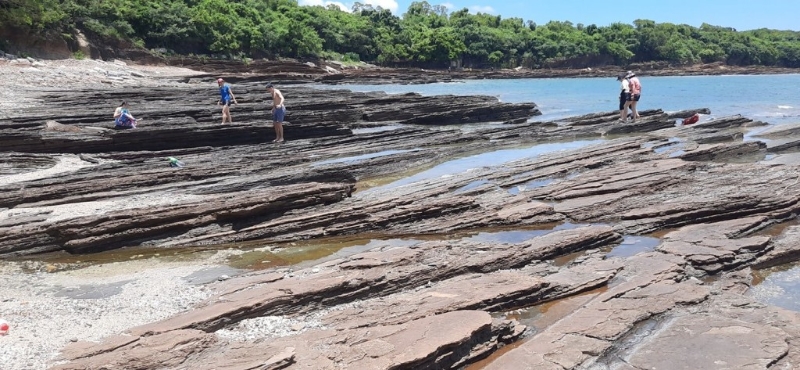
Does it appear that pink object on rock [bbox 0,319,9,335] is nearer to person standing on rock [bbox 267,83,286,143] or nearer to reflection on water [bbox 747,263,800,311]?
reflection on water [bbox 747,263,800,311]

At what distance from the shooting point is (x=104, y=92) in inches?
1302

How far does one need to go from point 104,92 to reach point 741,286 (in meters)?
33.1

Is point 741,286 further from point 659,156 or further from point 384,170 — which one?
point 384,170

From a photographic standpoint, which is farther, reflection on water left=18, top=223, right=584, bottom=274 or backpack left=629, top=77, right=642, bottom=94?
backpack left=629, top=77, right=642, bottom=94

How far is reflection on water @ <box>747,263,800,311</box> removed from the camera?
7.60 metres

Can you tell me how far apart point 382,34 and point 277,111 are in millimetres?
92186

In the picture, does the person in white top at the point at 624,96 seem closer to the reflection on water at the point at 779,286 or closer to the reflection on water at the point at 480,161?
the reflection on water at the point at 480,161

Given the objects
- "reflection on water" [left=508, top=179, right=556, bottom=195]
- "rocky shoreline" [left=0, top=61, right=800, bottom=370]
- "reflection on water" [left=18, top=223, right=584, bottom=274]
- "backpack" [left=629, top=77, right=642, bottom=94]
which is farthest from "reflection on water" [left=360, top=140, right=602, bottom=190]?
"reflection on water" [left=18, top=223, right=584, bottom=274]

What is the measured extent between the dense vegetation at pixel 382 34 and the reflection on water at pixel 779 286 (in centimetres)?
5038

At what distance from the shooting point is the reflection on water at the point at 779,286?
7598mm

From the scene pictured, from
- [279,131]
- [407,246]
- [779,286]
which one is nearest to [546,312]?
[407,246]

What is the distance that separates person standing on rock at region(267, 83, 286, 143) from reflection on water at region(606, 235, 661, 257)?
1364 centimetres

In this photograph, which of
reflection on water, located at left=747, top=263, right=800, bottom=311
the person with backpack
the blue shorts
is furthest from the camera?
the person with backpack

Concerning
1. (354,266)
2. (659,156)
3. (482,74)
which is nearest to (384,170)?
(659,156)
